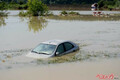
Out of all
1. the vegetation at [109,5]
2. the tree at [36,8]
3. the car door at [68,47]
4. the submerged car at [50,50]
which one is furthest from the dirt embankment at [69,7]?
the submerged car at [50,50]

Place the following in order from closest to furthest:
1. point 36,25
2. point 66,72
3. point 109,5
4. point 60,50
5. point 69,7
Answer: point 66,72, point 60,50, point 36,25, point 69,7, point 109,5

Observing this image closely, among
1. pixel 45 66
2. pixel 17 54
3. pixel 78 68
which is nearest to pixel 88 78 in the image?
pixel 78 68

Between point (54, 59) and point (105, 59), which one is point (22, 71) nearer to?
point (54, 59)

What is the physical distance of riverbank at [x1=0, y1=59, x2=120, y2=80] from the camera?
13186mm

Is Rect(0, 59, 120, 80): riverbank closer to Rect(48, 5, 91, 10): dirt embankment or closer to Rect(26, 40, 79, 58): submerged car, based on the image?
Rect(26, 40, 79, 58): submerged car

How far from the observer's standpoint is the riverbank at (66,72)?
43.3 feet

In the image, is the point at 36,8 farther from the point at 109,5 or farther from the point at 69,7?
the point at 109,5

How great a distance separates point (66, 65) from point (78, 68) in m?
0.89

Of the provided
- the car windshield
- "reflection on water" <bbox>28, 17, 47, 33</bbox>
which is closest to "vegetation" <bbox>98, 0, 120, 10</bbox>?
"reflection on water" <bbox>28, 17, 47, 33</bbox>

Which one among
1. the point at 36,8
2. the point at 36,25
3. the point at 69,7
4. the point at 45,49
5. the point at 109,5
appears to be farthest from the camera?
the point at 109,5

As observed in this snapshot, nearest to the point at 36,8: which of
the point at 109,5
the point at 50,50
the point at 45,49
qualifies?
the point at 45,49

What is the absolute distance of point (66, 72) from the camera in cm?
1418

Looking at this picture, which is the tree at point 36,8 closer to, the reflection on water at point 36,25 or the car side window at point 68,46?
the reflection on water at point 36,25

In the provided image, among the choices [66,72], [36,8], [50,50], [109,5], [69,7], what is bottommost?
[69,7]
